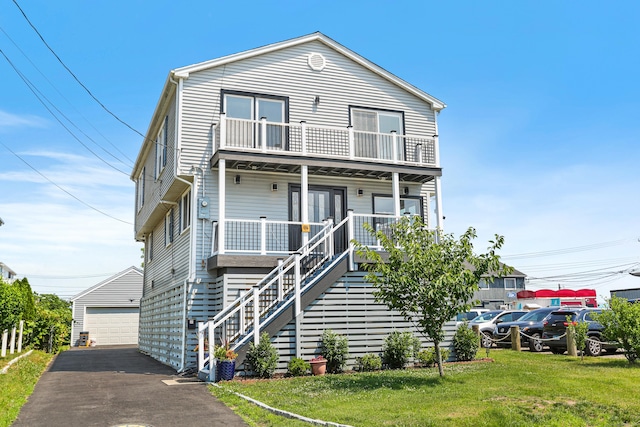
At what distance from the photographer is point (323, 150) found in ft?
55.7

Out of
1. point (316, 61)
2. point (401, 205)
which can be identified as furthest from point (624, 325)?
point (316, 61)

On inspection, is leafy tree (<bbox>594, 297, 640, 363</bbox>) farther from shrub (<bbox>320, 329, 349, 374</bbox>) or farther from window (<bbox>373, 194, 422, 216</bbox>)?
window (<bbox>373, 194, 422, 216</bbox>)

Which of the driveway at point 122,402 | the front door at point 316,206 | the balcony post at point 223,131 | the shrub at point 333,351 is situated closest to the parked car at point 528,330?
the front door at point 316,206

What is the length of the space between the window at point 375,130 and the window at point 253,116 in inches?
93.2

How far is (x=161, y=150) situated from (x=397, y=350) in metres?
10.8

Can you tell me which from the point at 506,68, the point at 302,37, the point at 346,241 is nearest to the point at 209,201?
the point at 346,241

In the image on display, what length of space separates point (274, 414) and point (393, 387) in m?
2.85

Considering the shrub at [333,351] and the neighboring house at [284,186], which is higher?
the neighboring house at [284,186]

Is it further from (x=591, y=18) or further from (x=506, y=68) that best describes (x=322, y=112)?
(x=591, y=18)

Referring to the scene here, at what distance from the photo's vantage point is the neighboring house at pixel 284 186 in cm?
1399

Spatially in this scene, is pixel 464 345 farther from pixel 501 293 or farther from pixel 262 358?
pixel 501 293

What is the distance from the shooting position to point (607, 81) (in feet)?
54.4

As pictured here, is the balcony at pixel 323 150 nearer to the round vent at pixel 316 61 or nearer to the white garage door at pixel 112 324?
the round vent at pixel 316 61

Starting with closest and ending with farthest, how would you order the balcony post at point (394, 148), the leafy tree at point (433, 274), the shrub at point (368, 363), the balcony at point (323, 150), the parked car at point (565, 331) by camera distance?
1. the leafy tree at point (433, 274)
2. the shrub at point (368, 363)
3. the balcony at point (323, 150)
4. the balcony post at point (394, 148)
5. the parked car at point (565, 331)
